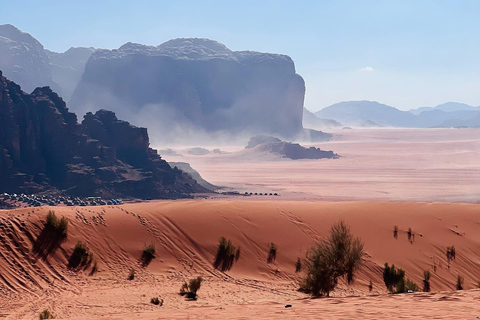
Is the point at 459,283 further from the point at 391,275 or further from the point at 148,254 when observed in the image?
the point at 148,254

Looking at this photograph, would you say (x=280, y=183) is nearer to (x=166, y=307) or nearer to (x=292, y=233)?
(x=292, y=233)

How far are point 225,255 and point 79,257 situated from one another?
18.2 feet

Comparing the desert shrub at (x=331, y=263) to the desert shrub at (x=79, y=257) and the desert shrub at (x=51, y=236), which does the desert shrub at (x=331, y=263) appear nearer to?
the desert shrub at (x=79, y=257)

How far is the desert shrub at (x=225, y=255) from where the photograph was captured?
19766 mm

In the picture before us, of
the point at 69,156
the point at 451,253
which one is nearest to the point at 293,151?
the point at 69,156

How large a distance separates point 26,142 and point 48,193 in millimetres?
8987

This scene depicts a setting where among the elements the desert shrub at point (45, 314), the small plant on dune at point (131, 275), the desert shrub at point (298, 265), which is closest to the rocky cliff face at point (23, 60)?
the small plant on dune at point (131, 275)

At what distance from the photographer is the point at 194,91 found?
182 meters

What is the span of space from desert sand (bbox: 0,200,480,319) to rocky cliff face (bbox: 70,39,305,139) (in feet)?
476

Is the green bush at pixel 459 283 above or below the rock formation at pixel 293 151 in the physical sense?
below

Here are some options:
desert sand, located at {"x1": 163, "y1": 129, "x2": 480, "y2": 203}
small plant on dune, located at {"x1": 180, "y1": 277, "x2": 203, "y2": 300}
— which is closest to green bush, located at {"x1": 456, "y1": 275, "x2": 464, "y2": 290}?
small plant on dune, located at {"x1": 180, "y1": 277, "x2": 203, "y2": 300}

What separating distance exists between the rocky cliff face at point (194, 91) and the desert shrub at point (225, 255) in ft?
488

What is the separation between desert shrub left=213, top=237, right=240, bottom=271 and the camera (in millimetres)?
19766

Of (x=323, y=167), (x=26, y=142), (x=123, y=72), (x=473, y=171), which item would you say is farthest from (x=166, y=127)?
(x=26, y=142)
